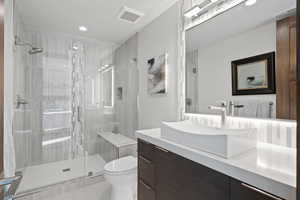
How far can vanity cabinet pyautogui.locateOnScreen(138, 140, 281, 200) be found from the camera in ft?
2.23

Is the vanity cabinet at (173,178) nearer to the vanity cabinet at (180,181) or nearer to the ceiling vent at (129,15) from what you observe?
the vanity cabinet at (180,181)

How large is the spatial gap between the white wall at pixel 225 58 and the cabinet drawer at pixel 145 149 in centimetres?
68

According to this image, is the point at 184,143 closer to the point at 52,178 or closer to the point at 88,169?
the point at 88,169

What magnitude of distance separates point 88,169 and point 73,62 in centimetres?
186

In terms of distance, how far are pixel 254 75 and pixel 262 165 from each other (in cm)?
71

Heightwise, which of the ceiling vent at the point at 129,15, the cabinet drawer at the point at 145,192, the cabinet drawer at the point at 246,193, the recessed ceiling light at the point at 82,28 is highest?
the recessed ceiling light at the point at 82,28

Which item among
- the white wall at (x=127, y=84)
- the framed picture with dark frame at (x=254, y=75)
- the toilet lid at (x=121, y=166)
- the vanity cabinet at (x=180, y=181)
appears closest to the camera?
the vanity cabinet at (x=180, y=181)

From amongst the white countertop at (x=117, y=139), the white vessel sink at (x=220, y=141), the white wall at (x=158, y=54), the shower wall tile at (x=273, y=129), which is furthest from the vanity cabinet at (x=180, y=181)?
the white countertop at (x=117, y=139)

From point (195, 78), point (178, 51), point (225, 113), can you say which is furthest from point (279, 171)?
point (178, 51)

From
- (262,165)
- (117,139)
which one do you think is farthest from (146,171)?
(117,139)

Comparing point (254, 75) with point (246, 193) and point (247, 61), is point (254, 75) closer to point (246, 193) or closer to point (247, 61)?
point (247, 61)

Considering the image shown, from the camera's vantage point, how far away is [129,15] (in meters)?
1.97

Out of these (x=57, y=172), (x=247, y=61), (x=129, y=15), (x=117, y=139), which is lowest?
(x=57, y=172)

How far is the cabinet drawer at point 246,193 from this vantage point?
59 centimetres
